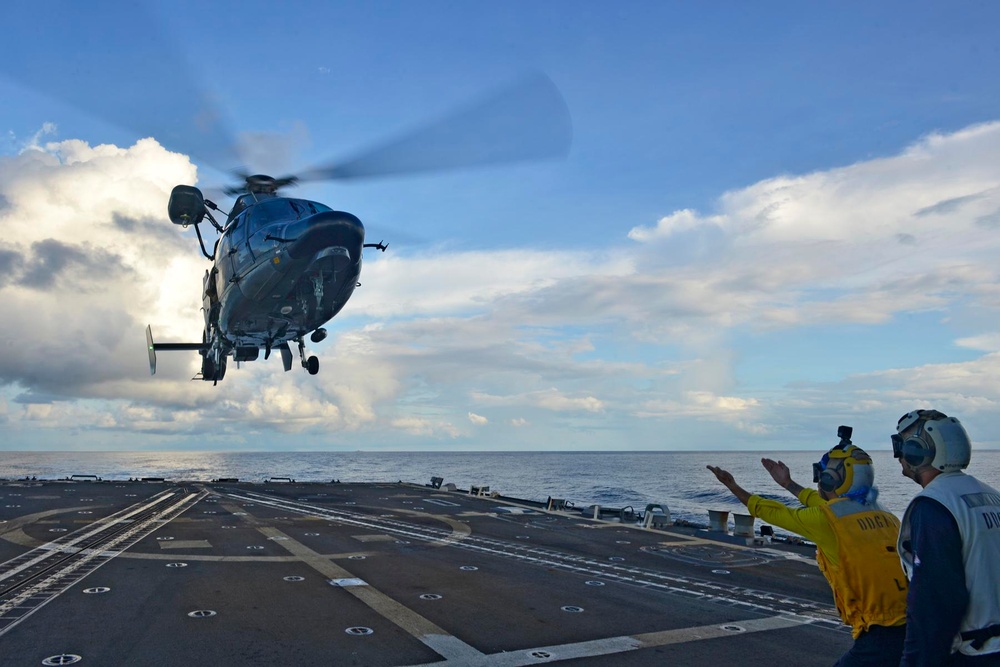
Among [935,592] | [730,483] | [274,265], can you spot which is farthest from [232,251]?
[935,592]

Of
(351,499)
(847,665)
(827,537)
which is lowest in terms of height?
(351,499)

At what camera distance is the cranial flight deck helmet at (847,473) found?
16.0ft

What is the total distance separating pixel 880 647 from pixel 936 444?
5.34 feet

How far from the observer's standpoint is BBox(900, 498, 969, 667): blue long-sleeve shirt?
→ 11.2 ft

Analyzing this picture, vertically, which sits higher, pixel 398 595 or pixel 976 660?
pixel 976 660

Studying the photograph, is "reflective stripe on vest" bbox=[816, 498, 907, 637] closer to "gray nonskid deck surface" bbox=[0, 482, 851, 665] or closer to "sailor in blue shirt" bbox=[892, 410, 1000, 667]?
"sailor in blue shirt" bbox=[892, 410, 1000, 667]

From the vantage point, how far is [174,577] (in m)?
14.7

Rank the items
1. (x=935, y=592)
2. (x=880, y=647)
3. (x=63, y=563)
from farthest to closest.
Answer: (x=63, y=563) → (x=880, y=647) → (x=935, y=592)

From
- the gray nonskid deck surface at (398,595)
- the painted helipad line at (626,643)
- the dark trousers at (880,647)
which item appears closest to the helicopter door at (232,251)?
the gray nonskid deck surface at (398,595)

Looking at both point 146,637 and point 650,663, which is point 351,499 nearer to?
point 146,637

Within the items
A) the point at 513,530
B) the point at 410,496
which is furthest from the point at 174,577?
the point at 410,496

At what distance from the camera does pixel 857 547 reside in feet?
15.2

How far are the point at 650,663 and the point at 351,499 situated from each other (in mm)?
30120

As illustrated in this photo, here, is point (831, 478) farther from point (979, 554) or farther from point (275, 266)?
point (275, 266)
